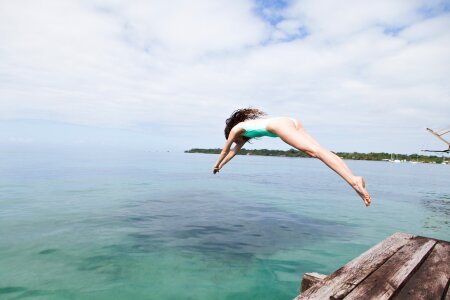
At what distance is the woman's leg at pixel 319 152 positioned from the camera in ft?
14.9

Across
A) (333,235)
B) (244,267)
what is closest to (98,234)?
(244,267)

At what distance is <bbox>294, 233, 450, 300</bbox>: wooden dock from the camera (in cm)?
363

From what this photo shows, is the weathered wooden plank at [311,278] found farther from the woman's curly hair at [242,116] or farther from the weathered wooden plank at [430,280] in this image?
the woman's curly hair at [242,116]

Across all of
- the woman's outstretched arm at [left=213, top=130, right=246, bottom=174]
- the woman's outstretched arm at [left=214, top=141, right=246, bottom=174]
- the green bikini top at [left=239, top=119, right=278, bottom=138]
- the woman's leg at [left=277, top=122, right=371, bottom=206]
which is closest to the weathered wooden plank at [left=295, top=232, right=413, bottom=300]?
the woman's leg at [left=277, top=122, right=371, bottom=206]

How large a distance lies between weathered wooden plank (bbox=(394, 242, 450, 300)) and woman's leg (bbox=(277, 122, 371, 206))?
113 centimetres

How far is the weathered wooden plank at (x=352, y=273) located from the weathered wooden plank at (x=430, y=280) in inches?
18.8

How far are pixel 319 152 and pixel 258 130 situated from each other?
1431mm

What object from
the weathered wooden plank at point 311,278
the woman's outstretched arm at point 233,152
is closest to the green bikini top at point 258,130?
the woman's outstretched arm at point 233,152

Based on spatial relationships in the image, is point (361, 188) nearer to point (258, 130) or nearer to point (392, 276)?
point (392, 276)

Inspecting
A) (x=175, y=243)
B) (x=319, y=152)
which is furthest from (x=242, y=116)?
(x=175, y=243)

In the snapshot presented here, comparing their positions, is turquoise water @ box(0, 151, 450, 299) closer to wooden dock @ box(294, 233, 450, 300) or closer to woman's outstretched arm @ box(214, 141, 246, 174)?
woman's outstretched arm @ box(214, 141, 246, 174)

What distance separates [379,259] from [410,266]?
422 mm

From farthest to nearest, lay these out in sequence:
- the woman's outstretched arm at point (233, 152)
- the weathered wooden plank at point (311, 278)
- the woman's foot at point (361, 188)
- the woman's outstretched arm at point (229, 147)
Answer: the woman's outstretched arm at point (233, 152), the woman's outstretched arm at point (229, 147), the weathered wooden plank at point (311, 278), the woman's foot at point (361, 188)

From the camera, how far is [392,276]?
414cm
